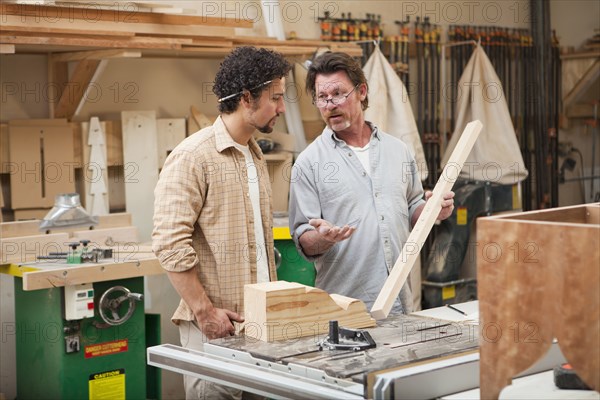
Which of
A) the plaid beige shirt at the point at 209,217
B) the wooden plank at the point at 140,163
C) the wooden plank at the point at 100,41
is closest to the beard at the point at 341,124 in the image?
the plaid beige shirt at the point at 209,217

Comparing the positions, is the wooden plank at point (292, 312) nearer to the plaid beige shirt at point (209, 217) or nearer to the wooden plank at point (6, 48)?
the plaid beige shirt at point (209, 217)

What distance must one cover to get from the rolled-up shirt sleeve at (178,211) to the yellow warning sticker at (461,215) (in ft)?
8.96

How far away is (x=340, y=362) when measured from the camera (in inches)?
83.5

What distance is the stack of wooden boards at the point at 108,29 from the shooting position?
3.64 meters

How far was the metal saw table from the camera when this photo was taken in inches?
78.7

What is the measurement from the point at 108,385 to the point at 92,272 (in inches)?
22.4

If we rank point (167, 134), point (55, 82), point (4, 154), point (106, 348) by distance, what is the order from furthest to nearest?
point (167, 134)
point (55, 82)
point (4, 154)
point (106, 348)

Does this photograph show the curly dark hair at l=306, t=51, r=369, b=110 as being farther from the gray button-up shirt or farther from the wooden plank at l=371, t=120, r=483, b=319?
the wooden plank at l=371, t=120, r=483, b=319

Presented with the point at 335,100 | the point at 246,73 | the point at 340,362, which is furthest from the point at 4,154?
the point at 340,362

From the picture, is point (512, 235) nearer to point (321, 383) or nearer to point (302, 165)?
point (321, 383)

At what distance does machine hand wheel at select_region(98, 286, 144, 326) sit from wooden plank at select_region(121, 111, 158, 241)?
0.87 m

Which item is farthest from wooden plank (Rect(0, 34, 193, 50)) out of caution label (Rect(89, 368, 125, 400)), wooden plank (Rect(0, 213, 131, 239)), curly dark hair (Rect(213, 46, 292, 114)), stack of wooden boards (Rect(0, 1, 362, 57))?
caution label (Rect(89, 368, 125, 400))

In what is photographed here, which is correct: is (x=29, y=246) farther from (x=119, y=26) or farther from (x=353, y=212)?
(x=353, y=212)

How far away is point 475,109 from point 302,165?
2730mm
